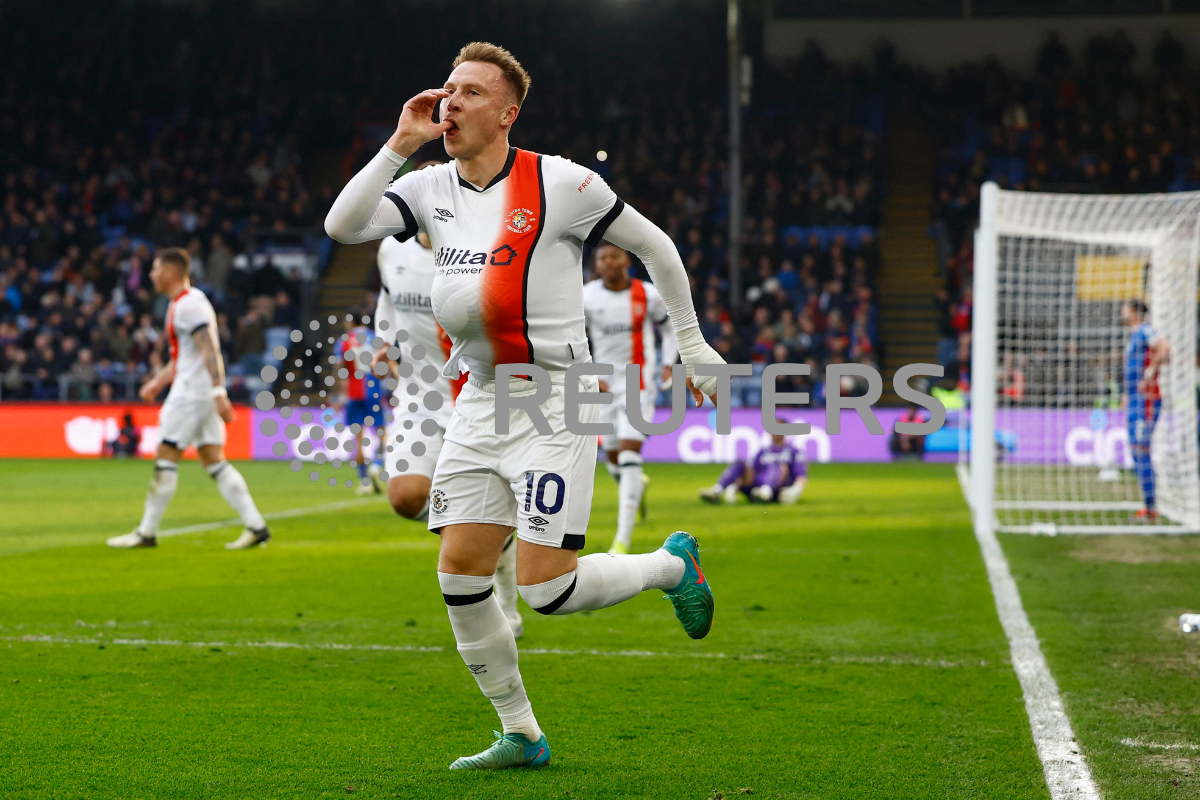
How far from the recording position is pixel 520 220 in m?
3.86

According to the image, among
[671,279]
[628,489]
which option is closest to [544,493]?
[671,279]

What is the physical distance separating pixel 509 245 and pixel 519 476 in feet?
2.23

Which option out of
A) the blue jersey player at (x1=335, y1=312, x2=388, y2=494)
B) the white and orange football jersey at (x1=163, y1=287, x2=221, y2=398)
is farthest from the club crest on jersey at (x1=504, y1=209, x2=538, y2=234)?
the blue jersey player at (x1=335, y1=312, x2=388, y2=494)

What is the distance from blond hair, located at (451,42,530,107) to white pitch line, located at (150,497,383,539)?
7540 mm

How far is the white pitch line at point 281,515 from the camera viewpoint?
10945 millimetres

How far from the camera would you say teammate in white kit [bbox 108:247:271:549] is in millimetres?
9570

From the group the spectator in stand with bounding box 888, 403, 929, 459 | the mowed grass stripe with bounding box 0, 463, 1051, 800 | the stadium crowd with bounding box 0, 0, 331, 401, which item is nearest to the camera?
the mowed grass stripe with bounding box 0, 463, 1051, 800

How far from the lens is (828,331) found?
2331 cm

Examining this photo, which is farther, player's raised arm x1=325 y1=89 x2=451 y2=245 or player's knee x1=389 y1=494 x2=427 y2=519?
player's knee x1=389 y1=494 x2=427 y2=519

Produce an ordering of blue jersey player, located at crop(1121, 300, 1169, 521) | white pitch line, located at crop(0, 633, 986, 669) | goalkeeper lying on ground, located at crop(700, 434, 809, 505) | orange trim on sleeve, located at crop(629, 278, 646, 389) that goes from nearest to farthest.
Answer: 1. white pitch line, located at crop(0, 633, 986, 669)
2. orange trim on sleeve, located at crop(629, 278, 646, 389)
3. blue jersey player, located at crop(1121, 300, 1169, 521)
4. goalkeeper lying on ground, located at crop(700, 434, 809, 505)

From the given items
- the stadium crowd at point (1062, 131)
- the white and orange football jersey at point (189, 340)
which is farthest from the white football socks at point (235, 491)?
the stadium crowd at point (1062, 131)

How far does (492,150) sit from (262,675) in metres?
2.61

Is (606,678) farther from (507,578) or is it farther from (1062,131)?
(1062,131)

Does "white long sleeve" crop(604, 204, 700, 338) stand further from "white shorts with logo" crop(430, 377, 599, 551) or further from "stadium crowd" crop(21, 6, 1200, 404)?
"stadium crowd" crop(21, 6, 1200, 404)
